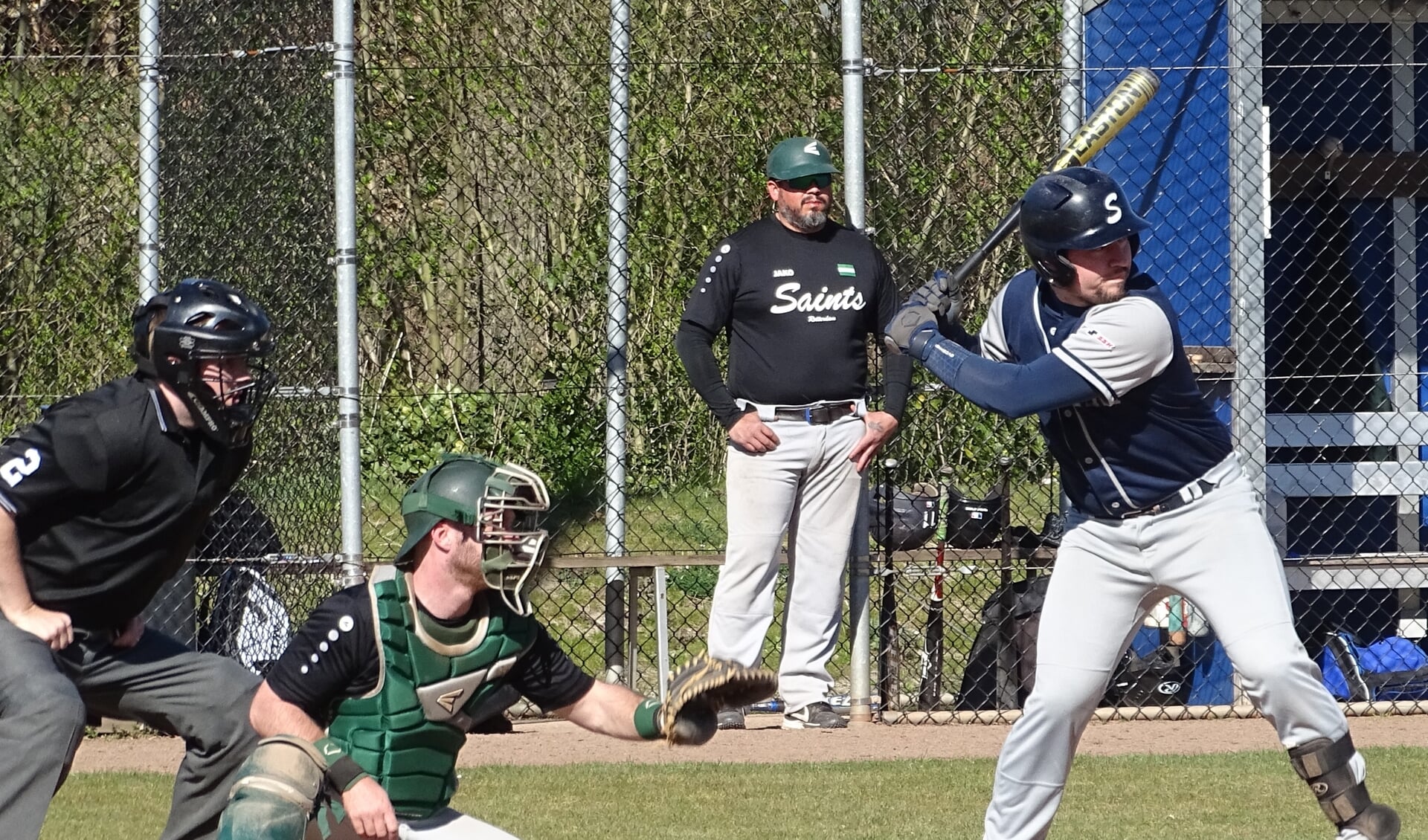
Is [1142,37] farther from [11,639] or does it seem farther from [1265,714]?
[11,639]

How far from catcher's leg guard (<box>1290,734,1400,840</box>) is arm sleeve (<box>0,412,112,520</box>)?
290 centimetres

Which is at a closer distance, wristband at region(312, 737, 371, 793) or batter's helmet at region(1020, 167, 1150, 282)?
wristband at region(312, 737, 371, 793)

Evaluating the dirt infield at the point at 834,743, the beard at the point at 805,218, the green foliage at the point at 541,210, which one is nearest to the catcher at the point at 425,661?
the dirt infield at the point at 834,743

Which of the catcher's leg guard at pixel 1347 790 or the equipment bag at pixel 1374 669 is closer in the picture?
the catcher's leg guard at pixel 1347 790

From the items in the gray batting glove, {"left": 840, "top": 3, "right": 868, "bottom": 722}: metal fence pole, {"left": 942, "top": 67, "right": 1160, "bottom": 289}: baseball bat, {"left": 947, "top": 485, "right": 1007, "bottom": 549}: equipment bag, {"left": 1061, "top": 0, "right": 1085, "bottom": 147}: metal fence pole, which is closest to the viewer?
the gray batting glove

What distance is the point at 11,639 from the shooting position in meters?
4.16

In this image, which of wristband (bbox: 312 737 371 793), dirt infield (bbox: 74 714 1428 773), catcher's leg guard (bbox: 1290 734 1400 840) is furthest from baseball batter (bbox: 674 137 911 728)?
wristband (bbox: 312 737 371 793)

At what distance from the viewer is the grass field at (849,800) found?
17.1 feet

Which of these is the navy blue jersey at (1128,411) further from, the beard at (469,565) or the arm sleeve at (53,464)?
the arm sleeve at (53,464)

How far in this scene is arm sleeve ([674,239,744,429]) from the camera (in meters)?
6.61

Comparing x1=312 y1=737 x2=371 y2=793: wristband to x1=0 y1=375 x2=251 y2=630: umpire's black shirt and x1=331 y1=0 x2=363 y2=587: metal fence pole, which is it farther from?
x1=331 y1=0 x2=363 y2=587: metal fence pole

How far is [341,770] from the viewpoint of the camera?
3.36 meters

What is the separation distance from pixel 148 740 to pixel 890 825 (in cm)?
312

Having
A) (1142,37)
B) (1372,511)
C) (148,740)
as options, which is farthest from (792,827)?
(1372,511)
